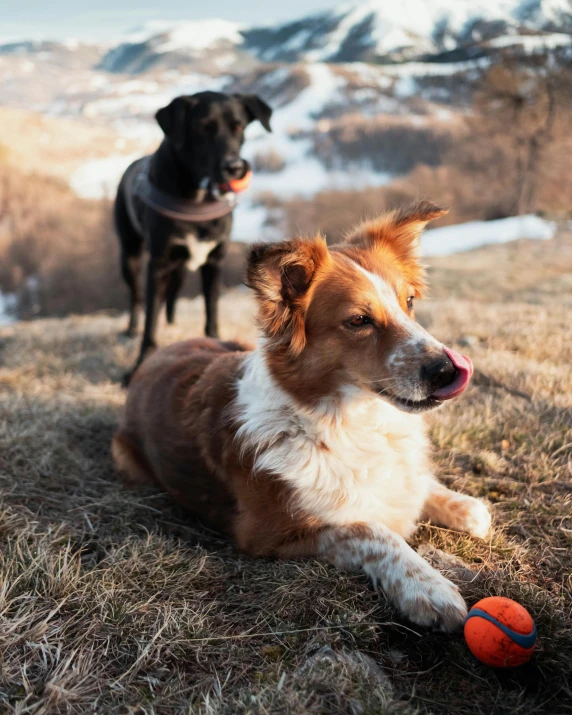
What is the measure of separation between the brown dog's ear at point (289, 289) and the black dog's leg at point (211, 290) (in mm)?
3663

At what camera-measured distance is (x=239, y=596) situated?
96.4 inches

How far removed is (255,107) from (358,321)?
4187mm

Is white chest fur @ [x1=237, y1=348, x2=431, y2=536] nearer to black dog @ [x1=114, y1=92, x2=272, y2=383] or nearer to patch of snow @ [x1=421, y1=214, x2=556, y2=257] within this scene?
black dog @ [x1=114, y1=92, x2=272, y2=383]

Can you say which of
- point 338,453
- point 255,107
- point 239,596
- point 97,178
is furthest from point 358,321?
point 97,178

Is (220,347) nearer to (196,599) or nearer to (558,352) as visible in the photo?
(196,599)

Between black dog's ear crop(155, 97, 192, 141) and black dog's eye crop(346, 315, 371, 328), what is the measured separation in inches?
145

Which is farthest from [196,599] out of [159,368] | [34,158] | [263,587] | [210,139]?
[34,158]

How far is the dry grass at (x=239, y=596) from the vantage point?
183cm

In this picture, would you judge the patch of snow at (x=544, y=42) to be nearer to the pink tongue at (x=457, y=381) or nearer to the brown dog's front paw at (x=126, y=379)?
the brown dog's front paw at (x=126, y=379)

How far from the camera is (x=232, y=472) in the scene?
9.29 ft

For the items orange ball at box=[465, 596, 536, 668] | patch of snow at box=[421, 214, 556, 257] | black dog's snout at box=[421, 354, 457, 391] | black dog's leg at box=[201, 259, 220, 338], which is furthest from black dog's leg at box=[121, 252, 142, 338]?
patch of snow at box=[421, 214, 556, 257]

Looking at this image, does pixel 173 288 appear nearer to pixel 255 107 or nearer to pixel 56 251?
pixel 255 107

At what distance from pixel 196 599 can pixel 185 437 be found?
89 centimetres

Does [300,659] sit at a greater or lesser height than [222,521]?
greater
